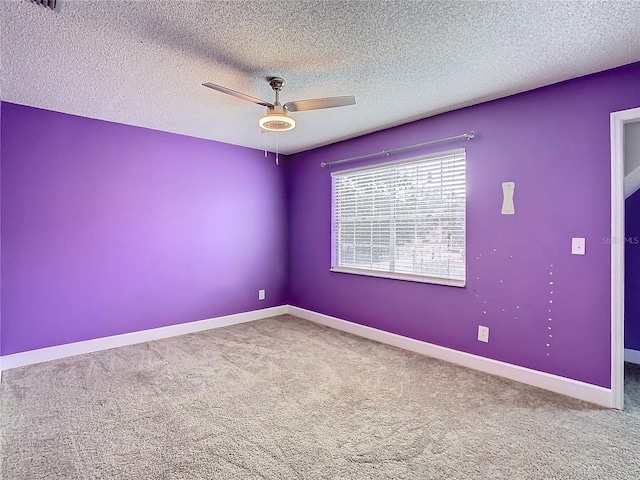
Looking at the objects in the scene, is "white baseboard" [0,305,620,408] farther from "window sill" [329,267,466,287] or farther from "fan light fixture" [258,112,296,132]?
"fan light fixture" [258,112,296,132]

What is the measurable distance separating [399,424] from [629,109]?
2609 millimetres

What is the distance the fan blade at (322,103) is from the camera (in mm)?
2260

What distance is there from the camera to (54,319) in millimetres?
3277

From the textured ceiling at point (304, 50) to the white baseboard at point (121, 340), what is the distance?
2.32 m

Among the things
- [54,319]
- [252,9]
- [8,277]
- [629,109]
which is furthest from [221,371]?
[629,109]

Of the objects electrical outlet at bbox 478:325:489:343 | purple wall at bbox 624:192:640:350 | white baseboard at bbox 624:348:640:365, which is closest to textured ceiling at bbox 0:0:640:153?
purple wall at bbox 624:192:640:350

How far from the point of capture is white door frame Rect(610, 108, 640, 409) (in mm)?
2301

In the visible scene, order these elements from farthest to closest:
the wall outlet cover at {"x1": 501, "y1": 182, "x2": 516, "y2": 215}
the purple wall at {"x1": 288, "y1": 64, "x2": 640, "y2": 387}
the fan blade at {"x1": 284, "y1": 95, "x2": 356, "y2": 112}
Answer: the wall outlet cover at {"x1": 501, "y1": 182, "x2": 516, "y2": 215}, the purple wall at {"x1": 288, "y1": 64, "x2": 640, "y2": 387}, the fan blade at {"x1": 284, "y1": 95, "x2": 356, "y2": 112}

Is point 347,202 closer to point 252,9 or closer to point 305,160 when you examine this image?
point 305,160

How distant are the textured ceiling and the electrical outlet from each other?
2019mm

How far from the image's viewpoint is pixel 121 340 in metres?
3.63

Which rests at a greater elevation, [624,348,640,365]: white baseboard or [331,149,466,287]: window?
[331,149,466,287]: window

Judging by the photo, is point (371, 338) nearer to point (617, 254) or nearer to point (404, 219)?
point (404, 219)

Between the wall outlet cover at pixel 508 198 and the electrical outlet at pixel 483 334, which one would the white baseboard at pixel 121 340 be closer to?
the electrical outlet at pixel 483 334
